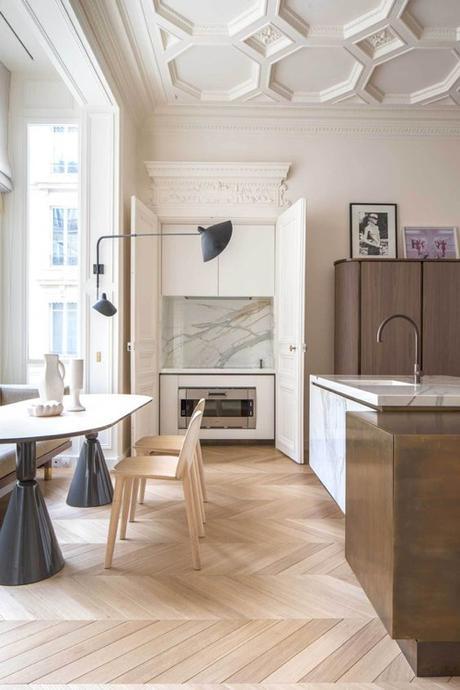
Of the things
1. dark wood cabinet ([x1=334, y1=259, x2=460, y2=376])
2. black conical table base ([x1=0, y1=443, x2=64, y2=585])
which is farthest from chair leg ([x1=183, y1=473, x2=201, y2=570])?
dark wood cabinet ([x1=334, y1=259, x2=460, y2=376])

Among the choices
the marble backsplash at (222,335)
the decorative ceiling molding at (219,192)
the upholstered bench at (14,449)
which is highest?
the decorative ceiling molding at (219,192)

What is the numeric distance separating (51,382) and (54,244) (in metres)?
2.70

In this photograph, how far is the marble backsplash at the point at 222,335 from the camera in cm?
523

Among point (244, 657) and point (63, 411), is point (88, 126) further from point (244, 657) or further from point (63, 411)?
point (244, 657)

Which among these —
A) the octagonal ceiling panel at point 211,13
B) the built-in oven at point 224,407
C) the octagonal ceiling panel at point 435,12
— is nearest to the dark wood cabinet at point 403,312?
the built-in oven at point 224,407

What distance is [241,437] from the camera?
4.79 meters

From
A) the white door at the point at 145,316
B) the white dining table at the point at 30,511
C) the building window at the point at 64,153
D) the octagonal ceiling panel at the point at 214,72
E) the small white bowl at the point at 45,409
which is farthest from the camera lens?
the building window at the point at 64,153

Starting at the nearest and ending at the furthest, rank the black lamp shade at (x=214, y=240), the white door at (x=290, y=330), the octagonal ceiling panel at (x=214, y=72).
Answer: the black lamp shade at (x=214, y=240) < the octagonal ceiling panel at (x=214, y=72) < the white door at (x=290, y=330)

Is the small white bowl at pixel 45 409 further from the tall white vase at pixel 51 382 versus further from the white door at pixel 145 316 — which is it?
the white door at pixel 145 316

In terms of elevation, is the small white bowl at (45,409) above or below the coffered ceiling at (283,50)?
below

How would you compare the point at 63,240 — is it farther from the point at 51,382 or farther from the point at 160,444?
the point at 160,444

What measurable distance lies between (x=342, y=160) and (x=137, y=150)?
2.21 m

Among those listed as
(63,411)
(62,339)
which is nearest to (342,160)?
(62,339)

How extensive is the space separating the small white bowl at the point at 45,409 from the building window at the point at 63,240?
108 inches
